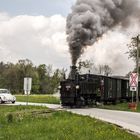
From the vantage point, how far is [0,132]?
17.4 m

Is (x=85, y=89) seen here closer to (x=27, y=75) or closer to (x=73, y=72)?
(x=73, y=72)

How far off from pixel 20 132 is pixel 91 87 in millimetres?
24172

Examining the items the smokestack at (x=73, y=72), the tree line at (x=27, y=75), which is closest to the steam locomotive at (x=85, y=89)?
the smokestack at (x=73, y=72)

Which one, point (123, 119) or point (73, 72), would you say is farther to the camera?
point (73, 72)

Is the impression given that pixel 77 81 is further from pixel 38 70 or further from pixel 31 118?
pixel 38 70

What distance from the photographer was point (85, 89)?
3959 cm

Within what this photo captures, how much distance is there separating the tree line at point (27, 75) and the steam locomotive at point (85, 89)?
7018 centimetres

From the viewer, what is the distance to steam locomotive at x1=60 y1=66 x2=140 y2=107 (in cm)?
3847

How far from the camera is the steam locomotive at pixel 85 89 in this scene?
38469 millimetres

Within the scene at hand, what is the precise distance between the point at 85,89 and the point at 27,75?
304 ft

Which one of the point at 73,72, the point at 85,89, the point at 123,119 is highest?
the point at 73,72

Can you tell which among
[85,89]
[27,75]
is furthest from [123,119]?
[27,75]

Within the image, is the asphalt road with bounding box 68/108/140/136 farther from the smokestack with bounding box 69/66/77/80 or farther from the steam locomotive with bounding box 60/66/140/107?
the smokestack with bounding box 69/66/77/80

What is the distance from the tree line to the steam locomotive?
→ 7018 cm
